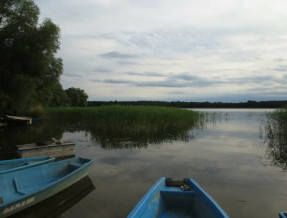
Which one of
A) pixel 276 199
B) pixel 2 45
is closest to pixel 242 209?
pixel 276 199

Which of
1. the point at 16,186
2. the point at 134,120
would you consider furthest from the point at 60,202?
the point at 134,120

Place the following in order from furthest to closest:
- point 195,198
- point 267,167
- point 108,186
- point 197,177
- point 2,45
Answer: point 2,45 < point 267,167 < point 197,177 < point 108,186 < point 195,198

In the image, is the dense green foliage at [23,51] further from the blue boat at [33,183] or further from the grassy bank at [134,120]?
the blue boat at [33,183]

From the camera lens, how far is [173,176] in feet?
23.2

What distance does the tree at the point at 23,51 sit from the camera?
19.1m

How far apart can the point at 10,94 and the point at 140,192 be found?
59.5 ft

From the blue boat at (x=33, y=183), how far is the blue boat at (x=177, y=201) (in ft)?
7.90

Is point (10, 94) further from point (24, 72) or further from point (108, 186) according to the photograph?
point (108, 186)

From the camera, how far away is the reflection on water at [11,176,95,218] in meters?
4.69

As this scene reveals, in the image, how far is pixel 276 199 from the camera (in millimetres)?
5449

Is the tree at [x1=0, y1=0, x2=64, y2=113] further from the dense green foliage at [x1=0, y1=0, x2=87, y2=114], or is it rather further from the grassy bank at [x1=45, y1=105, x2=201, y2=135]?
the grassy bank at [x1=45, y1=105, x2=201, y2=135]

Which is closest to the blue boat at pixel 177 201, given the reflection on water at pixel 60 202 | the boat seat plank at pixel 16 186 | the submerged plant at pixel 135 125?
the reflection on water at pixel 60 202

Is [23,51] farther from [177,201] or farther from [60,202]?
[177,201]

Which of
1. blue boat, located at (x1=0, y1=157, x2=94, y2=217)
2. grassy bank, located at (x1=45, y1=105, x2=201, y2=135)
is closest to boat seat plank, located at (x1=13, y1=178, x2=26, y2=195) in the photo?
blue boat, located at (x1=0, y1=157, x2=94, y2=217)
